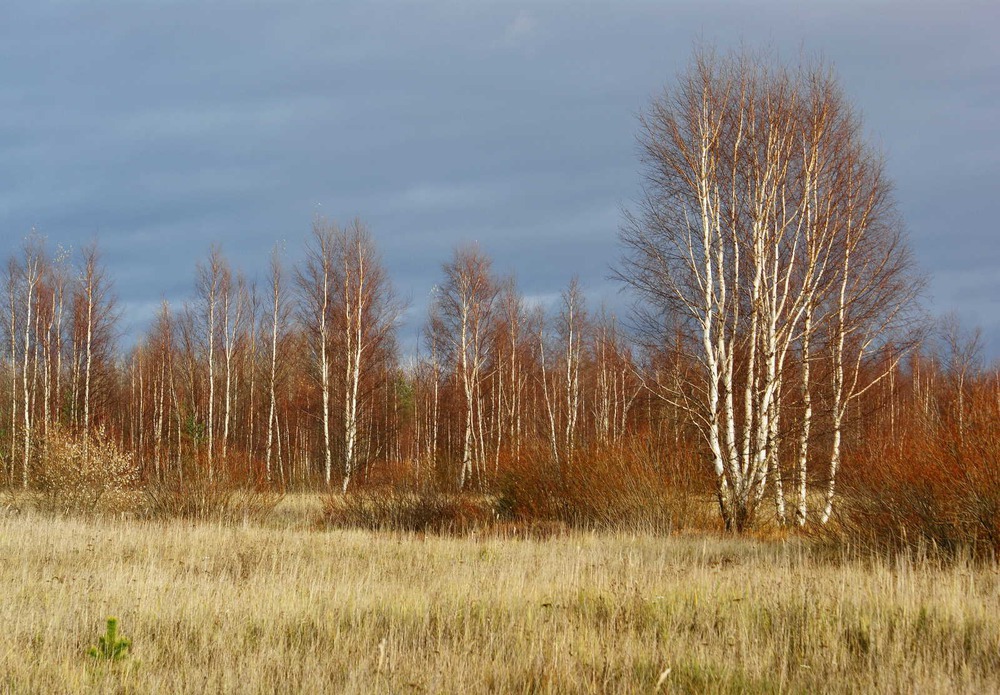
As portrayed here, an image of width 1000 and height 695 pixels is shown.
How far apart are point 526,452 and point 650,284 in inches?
188

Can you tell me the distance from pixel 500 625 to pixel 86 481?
13.4 m

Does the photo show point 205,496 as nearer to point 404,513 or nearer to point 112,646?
point 404,513

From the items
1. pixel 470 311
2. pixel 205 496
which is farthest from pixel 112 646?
pixel 470 311

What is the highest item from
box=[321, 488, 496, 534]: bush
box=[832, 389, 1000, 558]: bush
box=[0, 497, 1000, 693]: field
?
box=[832, 389, 1000, 558]: bush

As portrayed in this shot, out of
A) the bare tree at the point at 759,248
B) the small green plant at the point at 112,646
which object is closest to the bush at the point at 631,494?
the bare tree at the point at 759,248

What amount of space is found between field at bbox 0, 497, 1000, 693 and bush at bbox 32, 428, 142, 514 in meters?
7.16

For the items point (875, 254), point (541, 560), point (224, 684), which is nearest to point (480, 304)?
point (875, 254)

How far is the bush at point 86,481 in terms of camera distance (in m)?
16.6

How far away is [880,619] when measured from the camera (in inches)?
240

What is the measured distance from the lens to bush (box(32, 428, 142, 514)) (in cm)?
1659

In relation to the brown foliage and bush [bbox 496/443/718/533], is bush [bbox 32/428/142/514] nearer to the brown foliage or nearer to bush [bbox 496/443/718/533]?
bush [bbox 496/443/718/533]

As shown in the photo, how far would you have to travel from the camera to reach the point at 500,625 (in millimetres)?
6156

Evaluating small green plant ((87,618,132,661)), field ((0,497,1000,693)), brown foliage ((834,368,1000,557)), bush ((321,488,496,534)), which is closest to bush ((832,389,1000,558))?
brown foliage ((834,368,1000,557))

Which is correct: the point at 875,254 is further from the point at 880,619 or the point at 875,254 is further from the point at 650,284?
the point at 880,619
